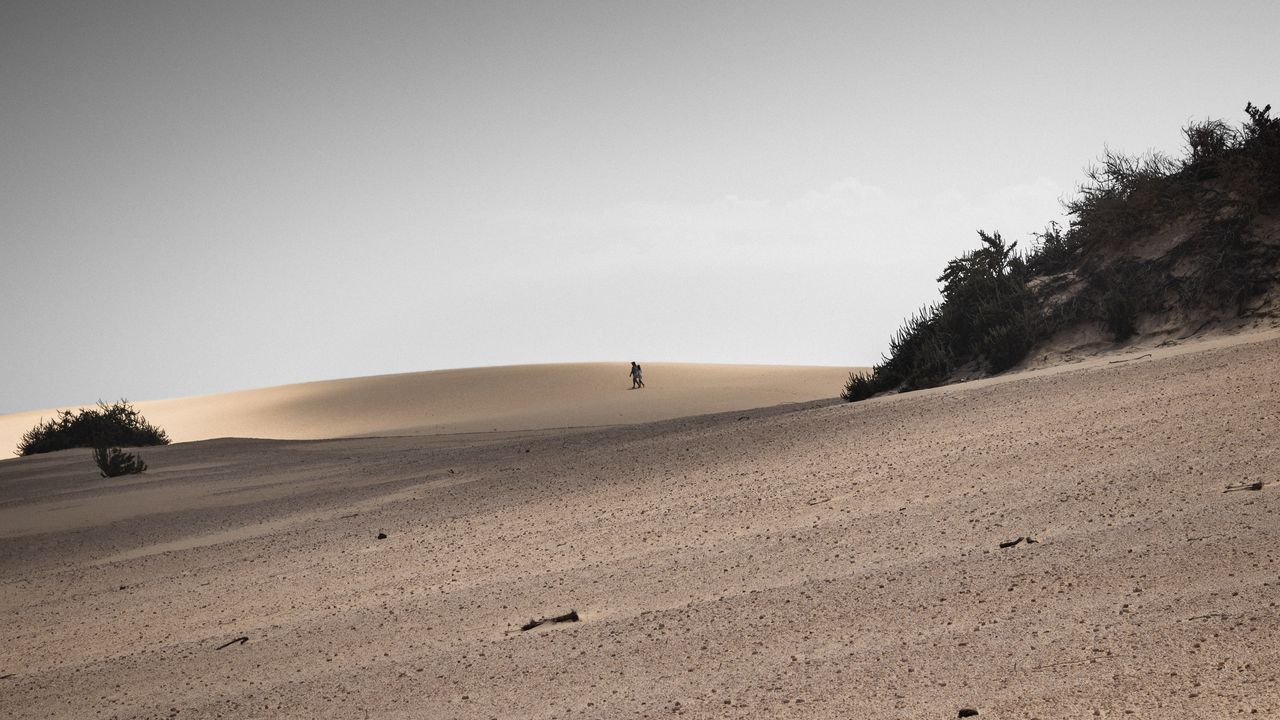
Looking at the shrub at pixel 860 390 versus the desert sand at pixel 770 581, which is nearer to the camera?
the desert sand at pixel 770 581

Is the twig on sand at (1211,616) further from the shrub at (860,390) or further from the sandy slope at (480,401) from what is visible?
the sandy slope at (480,401)

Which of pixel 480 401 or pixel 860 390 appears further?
pixel 480 401

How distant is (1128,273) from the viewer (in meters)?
12.9

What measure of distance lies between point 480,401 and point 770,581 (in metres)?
36.9

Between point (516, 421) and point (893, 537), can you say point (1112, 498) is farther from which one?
point (516, 421)

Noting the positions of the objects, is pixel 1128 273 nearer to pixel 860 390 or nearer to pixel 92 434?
pixel 860 390

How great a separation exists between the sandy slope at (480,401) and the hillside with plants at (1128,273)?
46.7 ft

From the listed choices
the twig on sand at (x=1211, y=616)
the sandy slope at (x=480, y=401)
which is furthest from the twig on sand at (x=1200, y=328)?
the sandy slope at (x=480, y=401)

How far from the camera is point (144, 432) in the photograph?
25141 millimetres

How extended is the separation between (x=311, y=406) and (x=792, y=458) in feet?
129

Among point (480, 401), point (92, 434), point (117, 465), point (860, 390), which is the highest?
point (480, 401)

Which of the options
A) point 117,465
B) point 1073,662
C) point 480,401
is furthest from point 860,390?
point 480,401

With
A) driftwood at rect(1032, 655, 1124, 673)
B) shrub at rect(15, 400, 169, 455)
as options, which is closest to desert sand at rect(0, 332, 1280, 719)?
driftwood at rect(1032, 655, 1124, 673)

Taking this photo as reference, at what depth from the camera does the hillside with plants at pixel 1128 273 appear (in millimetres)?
11859
